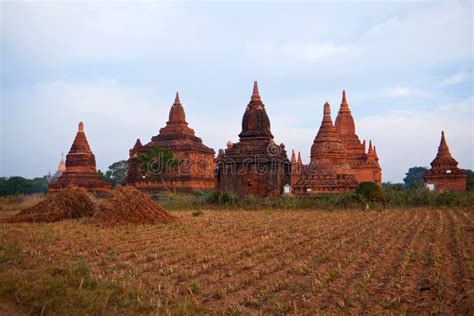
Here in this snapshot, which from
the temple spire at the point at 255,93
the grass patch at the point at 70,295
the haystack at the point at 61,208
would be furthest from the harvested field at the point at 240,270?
the temple spire at the point at 255,93

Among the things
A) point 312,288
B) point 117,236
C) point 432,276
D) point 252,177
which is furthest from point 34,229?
point 252,177

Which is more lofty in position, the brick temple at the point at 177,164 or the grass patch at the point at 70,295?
the brick temple at the point at 177,164

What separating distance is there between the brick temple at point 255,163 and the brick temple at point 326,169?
4.85 feet

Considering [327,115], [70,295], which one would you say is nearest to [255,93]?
[327,115]

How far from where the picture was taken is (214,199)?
25.6 meters

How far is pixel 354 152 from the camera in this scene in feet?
119

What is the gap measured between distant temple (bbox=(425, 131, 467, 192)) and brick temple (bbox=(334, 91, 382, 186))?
376cm

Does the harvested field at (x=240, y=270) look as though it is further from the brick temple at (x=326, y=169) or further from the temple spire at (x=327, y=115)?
the temple spire at (x=327, y=115)

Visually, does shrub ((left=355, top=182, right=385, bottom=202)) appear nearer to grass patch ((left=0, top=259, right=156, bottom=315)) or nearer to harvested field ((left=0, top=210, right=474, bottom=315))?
harvested field ((left=0, top=210, right=474, bottom=315))

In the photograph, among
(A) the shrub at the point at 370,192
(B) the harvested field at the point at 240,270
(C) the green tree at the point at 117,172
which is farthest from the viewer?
(C) the green tree at the point at 117,172

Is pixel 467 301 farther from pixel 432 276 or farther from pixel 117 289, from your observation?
pixel 117 289

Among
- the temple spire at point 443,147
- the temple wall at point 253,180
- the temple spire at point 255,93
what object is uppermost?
the temple spire at point 255,93

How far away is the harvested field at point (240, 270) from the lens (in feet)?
19.7

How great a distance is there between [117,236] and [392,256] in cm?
668
